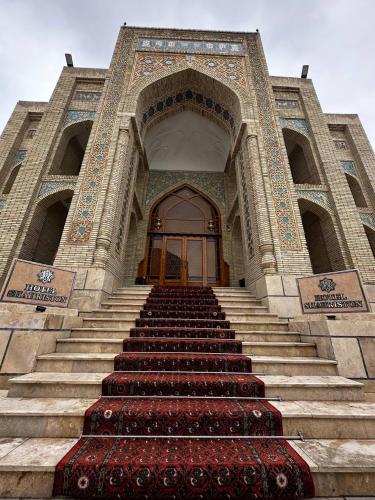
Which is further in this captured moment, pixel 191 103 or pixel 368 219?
pixel 191 103

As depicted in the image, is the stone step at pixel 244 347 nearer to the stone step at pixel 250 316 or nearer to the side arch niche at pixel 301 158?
the stone step at pixel 250 316

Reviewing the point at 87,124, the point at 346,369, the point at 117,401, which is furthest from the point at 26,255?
the point at 346,369

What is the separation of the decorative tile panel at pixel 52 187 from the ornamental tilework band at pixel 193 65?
167 inches

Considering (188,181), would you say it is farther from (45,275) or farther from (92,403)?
(92,403)

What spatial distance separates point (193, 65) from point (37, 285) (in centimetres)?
888

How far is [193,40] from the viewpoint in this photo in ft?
28.2

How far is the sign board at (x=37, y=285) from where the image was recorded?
10.0ft

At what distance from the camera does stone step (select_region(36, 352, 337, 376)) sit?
264 centimetres

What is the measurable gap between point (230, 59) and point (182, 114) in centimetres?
253

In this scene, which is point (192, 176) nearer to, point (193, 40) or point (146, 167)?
point (146, 167)

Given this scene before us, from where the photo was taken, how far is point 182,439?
67.2 inches

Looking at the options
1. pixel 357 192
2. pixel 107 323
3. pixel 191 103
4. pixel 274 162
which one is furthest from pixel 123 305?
pixel 357 192

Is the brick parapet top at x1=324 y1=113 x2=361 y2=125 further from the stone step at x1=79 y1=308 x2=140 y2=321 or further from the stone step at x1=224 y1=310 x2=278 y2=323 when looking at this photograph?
the stone step at x1=79 y1=308 x2=140 y2=321

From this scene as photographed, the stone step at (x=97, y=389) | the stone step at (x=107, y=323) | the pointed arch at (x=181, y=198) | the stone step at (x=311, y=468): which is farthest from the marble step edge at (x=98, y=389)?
the pointed arch at (x=181, y=198)
